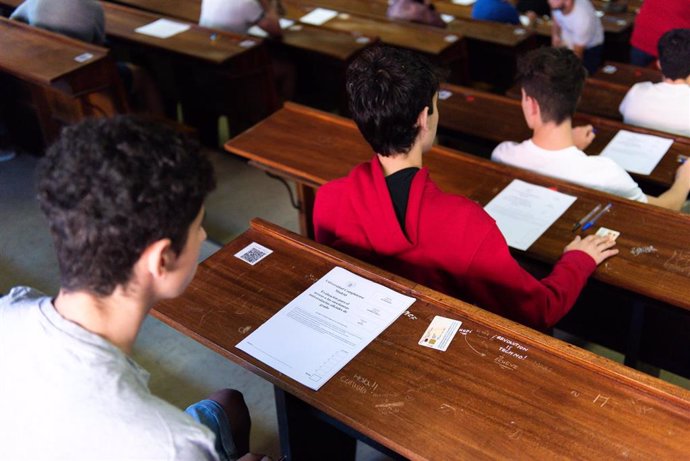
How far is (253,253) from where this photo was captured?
6.01 ft

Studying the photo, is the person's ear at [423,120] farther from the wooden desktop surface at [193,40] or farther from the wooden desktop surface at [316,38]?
the wooden desktop surface at [316,38]

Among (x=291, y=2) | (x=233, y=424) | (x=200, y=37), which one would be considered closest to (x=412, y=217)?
(x=233, y=424)

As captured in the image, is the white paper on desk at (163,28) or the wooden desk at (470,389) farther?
the white paper on desk at (163,28)

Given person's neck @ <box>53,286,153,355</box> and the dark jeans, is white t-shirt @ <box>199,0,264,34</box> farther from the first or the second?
person's neck @ <box>53,286,153,355</box>

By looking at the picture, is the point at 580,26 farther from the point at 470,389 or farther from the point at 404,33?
the point at 470,389

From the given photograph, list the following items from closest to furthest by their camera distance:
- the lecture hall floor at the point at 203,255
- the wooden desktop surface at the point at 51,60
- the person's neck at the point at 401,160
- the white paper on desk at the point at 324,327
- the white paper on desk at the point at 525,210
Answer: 1. the white paper on desk at the point at 324,327
2. the person's neck at the point at 401,160
3. the white paper on desk at the point at 525,210
4. the lecture hall floor at the point at 203,255
5. the wooden desktop surface at the point at 51,60

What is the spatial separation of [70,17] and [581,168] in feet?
9.35

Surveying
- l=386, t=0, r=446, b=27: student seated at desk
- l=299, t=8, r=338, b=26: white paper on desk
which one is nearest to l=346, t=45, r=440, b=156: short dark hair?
l=299, t=8, r=338, b=26: white paper on desk

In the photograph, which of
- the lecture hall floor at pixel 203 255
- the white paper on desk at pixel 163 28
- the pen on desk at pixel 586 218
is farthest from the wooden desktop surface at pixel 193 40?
the pen on desk at pixel 586 218

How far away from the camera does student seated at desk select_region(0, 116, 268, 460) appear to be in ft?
3.20

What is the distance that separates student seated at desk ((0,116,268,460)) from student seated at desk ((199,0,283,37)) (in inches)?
128

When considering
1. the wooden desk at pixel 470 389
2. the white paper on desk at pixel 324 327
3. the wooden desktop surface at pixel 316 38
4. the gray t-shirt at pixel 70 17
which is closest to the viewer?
the wooden desk at pixel 470 389

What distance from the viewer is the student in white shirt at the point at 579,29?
4582mm

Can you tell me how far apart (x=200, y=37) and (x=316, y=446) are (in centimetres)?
279
